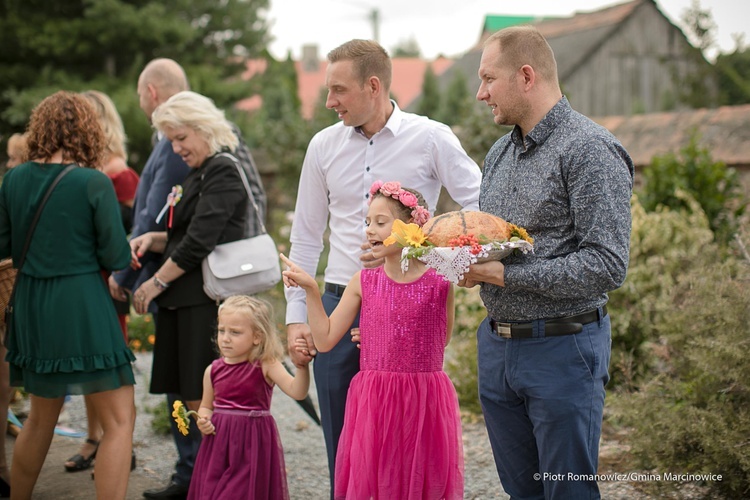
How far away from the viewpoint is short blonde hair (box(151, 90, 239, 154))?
438cm

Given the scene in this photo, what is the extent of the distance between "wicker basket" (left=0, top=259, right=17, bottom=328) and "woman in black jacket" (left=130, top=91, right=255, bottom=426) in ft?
2.11

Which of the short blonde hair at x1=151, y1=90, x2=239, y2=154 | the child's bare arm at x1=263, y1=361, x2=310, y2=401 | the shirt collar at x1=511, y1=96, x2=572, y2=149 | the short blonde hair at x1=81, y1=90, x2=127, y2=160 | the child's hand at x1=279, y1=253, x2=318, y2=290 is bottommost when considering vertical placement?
the child's bare arm at x1=263, y1=361, x2=310, y2=401

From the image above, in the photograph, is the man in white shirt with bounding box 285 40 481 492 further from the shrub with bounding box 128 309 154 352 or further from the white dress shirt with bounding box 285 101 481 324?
the shrub with bounding box 128 309 154 352

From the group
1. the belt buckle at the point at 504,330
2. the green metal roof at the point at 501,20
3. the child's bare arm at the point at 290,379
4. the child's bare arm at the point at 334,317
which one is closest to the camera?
the belt buckle at the point at 504,330

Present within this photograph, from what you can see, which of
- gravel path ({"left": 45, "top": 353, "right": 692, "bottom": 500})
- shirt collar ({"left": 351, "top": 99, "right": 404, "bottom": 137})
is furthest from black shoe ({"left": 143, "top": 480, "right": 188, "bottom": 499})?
shirt collar ({"left": 351, "top": 99, "right": 404, "bottom": 137})

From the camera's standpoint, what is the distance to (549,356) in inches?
111

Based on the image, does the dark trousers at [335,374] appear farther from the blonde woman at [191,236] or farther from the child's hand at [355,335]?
the blonde woman at [191,236]

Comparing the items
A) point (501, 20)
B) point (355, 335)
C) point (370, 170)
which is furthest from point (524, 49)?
point (501, 20)

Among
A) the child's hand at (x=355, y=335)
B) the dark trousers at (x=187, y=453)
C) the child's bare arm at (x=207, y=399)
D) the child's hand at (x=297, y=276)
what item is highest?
the child's hand at (x=297, y=276)

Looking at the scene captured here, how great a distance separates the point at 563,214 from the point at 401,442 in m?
1.13

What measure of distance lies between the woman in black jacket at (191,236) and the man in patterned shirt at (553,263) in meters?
1.93

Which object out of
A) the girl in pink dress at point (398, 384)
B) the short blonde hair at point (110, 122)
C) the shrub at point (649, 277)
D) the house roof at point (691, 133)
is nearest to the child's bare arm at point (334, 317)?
the girl in pink dress at point (398, 384)

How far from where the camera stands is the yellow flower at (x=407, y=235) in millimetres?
2785

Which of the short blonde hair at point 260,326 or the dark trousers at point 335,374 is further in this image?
the short blonde hair at point 260,326
